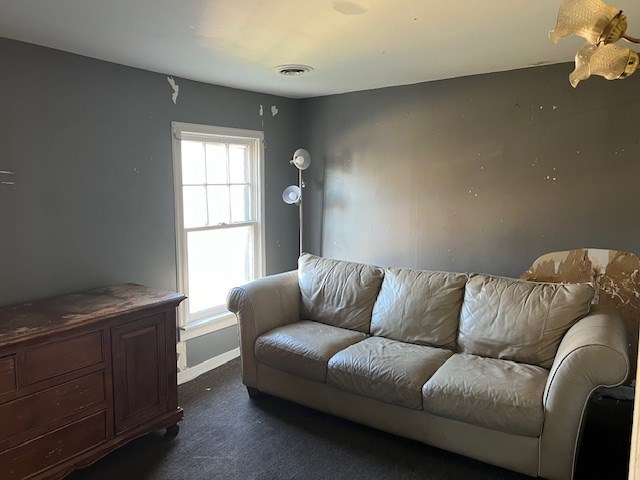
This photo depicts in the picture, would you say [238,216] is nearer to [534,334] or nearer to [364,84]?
[364,84]

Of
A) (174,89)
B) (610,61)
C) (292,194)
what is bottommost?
(292,194)

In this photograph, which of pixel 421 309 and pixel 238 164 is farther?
pixel 238 164

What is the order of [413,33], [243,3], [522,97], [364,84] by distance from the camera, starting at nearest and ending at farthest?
[243,3] → [413,33] → [522,97] → [364,84]

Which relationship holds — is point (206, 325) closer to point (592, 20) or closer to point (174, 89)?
point (174, 89)

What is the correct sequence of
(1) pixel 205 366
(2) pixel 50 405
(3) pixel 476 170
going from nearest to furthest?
(2) pixel 50 405
(3) pixel 476 170
(1) pixel 205 366

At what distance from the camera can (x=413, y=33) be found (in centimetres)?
235

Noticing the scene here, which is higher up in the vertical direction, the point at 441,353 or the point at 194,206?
the point at 194,206

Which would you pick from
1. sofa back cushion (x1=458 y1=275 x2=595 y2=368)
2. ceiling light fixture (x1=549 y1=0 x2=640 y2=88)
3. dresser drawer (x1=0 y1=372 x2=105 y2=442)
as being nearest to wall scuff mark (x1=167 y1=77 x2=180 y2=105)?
dresser drawer (x1=0 y1=372 x2=105 y2=442)

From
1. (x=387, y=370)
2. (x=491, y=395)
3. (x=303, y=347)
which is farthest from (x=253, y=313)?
(x=491, y=395)

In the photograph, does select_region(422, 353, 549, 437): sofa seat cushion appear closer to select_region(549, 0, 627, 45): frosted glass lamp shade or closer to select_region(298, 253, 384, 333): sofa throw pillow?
select_region(298, 253, 384, 333): sofa throw pillow

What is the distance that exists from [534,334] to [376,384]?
0.94 metres

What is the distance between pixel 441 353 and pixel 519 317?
50cm

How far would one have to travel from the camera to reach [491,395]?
2.26 m

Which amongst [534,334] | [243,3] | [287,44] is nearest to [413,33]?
[287,44]
